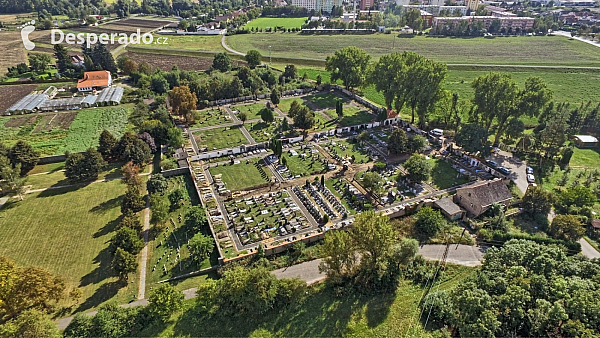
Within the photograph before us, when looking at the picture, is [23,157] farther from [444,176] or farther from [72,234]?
[444,176]

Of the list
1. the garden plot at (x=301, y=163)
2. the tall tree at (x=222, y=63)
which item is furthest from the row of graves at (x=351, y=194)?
the tall tree at (x=222, y=63)

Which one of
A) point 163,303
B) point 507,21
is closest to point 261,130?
point 163,303

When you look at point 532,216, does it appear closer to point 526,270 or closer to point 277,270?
point 526,270

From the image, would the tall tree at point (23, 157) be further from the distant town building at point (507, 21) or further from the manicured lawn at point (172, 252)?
the distant town building at point (507, 21)

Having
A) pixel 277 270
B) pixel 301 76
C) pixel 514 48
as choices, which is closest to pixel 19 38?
pixel 301 76

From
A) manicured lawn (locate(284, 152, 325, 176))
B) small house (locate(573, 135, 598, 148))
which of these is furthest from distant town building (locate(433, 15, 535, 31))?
manicured lawn (locate(284, 152, 325, 176))
